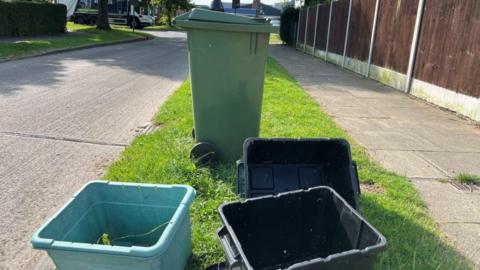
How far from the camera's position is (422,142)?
5.11 meters

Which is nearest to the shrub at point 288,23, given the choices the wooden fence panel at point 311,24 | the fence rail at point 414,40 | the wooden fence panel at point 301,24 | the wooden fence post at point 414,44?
the wooden fence panel at point 301,24

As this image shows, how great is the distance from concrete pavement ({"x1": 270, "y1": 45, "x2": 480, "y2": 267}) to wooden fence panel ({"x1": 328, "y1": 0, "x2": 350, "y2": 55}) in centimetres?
518

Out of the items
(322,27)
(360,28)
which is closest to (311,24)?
(322,27)

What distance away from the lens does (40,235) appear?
1865 mm

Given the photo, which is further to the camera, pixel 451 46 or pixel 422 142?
pixel 451 46

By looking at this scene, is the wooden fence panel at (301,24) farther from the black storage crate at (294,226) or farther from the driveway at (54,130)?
the black storage crate at (294,226)

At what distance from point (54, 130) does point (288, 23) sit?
2211 cm

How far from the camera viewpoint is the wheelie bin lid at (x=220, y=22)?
3.39 meters

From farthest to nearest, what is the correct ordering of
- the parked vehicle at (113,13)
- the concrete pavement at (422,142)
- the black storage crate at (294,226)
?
1. the parked vehicle at (113,13)
2. the concrete pavement at (422,142)
3. the black storage crate at (294,226)

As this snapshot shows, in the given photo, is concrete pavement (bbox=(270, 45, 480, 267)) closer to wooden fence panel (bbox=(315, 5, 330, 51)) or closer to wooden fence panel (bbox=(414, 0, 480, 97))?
wooden fence panel (bbox=(414, 0, 480, 97))

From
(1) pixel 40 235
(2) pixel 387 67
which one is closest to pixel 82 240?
(1) pixel 40 235

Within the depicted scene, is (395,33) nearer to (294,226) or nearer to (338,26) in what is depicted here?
(338,26)

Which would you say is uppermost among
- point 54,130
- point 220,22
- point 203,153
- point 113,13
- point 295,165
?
point 113,13

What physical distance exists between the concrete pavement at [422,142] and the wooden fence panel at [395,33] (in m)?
0.79
